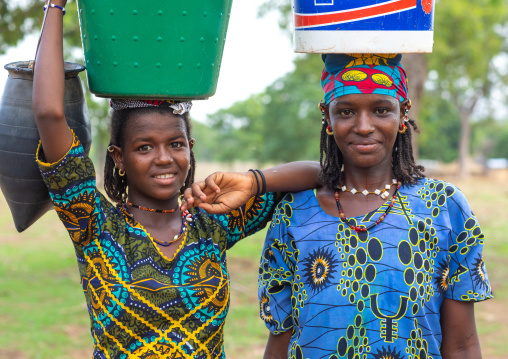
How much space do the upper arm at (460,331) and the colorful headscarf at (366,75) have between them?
716 mm

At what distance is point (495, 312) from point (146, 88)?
4.85m

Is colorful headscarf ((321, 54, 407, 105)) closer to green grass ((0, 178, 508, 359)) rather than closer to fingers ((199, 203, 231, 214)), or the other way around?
fingers ((199, 203, 231, 214))

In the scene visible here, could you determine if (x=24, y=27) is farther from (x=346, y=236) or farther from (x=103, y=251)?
(x=346, y=236)

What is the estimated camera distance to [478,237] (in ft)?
6.53

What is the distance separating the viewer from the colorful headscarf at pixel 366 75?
2.01 metres

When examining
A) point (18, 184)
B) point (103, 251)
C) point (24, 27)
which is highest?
point (24, 27)

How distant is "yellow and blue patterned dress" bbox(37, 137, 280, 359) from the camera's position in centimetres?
194

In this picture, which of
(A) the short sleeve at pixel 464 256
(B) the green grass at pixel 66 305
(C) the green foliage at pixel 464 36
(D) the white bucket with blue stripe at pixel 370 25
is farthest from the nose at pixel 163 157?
(C) the green foliage at pixel 464 36

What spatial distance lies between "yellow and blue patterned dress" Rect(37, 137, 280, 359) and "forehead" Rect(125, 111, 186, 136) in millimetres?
220

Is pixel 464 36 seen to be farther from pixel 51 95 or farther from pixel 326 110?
pixel 51 95

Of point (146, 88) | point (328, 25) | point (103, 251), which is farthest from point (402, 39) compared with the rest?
point (103, 251)

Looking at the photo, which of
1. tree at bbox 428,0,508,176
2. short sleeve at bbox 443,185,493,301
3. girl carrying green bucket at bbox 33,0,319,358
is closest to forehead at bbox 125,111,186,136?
girl carrying green bucket at bbox 33,0,319,358

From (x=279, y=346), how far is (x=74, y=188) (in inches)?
35.5

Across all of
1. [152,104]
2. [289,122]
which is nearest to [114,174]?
A: [152,104]
